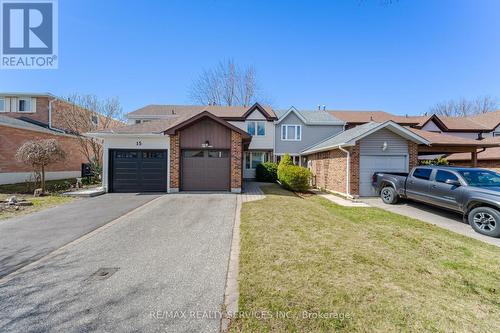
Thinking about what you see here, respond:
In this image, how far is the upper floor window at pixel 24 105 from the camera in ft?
→ 70.8

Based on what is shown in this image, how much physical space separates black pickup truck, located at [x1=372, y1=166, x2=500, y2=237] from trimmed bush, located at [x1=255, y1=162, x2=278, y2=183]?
10088mm

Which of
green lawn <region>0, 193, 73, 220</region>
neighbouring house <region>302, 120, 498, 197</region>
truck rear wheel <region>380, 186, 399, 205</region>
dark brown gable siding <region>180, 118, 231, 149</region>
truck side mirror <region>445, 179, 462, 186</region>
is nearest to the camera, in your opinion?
truck side mirror <region>445, 179, 462, 186</region>

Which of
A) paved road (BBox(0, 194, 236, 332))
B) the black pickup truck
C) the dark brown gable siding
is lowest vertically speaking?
paved road (BBox(0, 194, 236, 332))

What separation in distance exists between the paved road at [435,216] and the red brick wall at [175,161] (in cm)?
994

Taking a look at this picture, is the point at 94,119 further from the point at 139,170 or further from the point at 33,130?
the point at 139,170

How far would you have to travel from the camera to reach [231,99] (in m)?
30.5

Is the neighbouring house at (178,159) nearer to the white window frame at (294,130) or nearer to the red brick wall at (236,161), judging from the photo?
the red brick wall at (236,161)

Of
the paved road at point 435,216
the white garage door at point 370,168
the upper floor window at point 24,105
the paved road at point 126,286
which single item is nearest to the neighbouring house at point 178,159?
the paved road at point 126,286

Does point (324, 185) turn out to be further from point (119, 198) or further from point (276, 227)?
point (119, 198)

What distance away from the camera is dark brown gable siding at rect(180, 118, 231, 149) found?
40.0 ft

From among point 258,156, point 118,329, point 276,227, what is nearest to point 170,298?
point 118,329

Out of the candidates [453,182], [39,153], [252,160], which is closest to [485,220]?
[453,182]

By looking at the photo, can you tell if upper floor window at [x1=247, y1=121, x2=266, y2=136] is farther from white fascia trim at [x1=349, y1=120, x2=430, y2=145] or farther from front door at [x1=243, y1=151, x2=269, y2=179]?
white fascia trim at [x1=349, y1=120, x2=430, y2=145]

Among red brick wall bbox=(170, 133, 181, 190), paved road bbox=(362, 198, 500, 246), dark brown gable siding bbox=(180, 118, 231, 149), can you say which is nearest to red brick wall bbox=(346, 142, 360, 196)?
paved road bbox=(362, 198, 500, 246)
